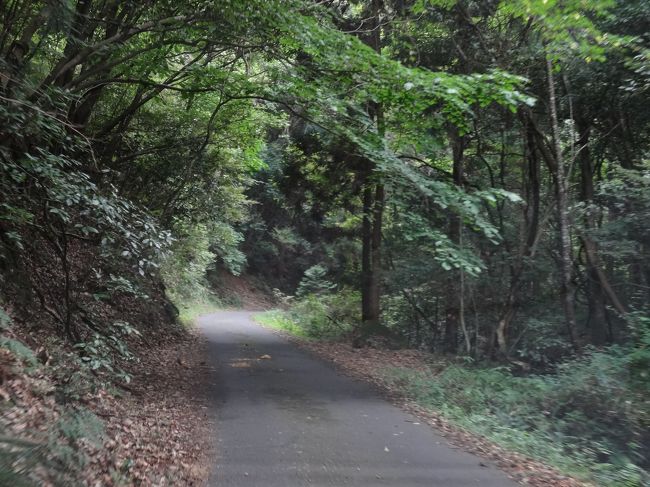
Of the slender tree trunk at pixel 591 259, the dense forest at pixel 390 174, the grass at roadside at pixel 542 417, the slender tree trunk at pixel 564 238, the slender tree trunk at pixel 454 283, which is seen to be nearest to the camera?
the grass at roadside at pixel 542 417

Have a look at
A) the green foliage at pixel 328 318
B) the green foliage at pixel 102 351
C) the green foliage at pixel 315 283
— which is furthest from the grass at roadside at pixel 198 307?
the green foliage at pixel 102 351

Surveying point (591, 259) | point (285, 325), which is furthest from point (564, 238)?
point (285, 325)

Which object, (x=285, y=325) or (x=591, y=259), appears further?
(x=285, y=325)

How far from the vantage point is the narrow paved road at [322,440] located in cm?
559

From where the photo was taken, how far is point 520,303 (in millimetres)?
14922

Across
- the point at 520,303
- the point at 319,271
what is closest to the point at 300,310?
the point at 319,271

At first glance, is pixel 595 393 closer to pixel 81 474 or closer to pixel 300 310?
pixel 81 474

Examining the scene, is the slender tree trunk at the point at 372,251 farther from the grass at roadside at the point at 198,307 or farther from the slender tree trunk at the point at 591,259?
the grass at roadside at the point at 198,307

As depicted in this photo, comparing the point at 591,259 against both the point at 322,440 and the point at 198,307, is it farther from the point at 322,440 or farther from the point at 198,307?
the point at 198,307

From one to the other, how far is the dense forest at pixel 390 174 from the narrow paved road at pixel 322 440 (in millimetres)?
1670

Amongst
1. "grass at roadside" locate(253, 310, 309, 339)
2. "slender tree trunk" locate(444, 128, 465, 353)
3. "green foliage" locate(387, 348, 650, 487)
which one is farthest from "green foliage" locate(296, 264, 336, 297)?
"green foliage" locate(387, 348, 650, 487)

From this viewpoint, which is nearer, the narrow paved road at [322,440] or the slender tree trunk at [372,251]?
the narrow paved road at [322,440]

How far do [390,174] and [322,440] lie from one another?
6029mm

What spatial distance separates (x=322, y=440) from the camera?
6.86 meters
